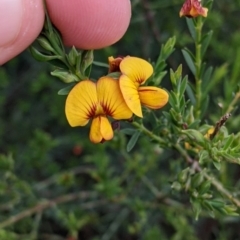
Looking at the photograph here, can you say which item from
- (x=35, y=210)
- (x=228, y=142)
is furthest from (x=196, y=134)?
(x=35, y=210)

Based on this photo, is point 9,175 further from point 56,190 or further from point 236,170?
point 236,170

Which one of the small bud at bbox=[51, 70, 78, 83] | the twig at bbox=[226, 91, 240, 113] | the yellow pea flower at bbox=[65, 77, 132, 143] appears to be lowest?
the twig at bbox=[226, 91, 240, 113]

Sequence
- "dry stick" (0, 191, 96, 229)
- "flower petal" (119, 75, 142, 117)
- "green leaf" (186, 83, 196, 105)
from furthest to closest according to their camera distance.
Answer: "dry stick" (0, 191, 96, 229) → "green leaf" (186, 83, 196, 105) → "flower petal" (119, 75, 142, 117)

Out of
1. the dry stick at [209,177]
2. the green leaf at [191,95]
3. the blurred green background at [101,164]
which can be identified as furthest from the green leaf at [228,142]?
the blurred green background at [101,164]

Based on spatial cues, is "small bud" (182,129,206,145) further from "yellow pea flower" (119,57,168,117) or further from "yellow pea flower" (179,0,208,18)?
"yellow pea flower" (179,0,208,18)

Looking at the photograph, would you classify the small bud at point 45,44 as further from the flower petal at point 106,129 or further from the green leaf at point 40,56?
the flower petal at point 106,129

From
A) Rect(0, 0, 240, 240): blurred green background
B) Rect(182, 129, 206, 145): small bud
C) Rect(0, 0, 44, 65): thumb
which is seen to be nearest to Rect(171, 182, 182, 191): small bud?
Rect(182, 129, 206, 145): small bud

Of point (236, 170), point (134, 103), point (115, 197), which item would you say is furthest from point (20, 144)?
point (134, 103)
